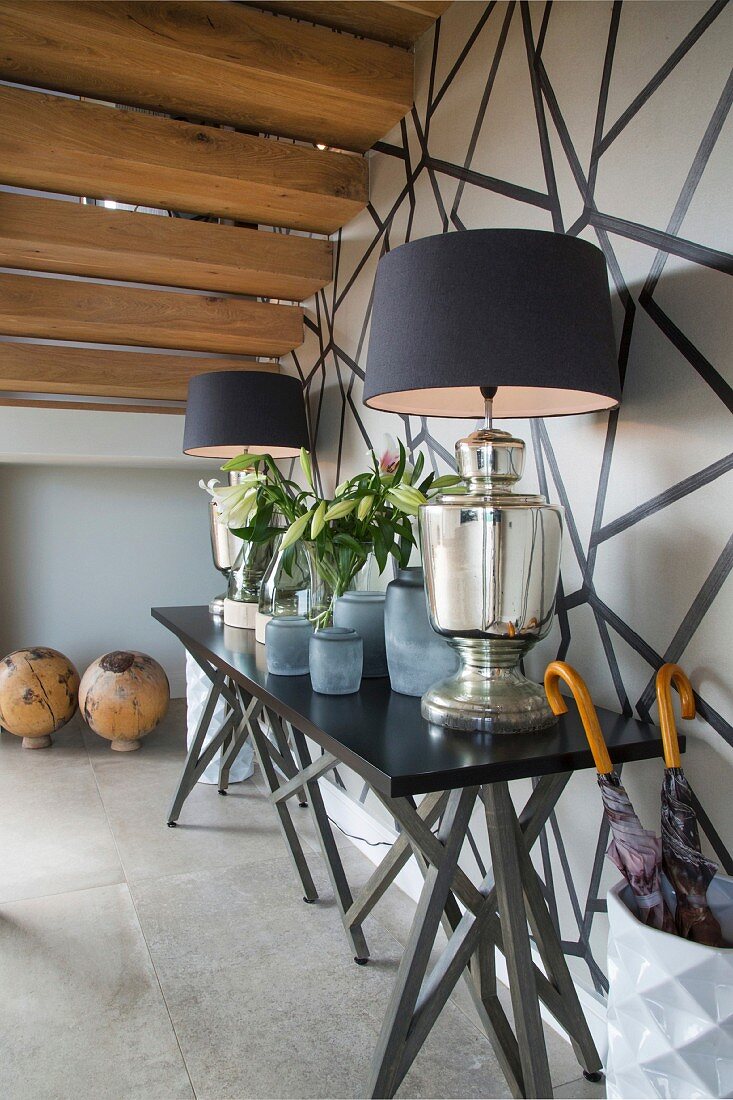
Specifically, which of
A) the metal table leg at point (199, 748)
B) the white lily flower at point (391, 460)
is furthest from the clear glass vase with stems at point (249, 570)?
the white lily flower at point (391, 460)

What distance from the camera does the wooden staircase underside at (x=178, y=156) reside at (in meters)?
1.92

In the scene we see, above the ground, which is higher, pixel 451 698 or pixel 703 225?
pixel 703 225

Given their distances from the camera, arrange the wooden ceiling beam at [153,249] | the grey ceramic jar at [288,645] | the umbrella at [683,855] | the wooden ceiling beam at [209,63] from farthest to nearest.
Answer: the wooden ceiling beam at [153,249] → the wooden ceiling beam at [209,63] → the grey ceramic jar at [288,645] → the umbrella at [683,855]

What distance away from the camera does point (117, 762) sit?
10.8 ft

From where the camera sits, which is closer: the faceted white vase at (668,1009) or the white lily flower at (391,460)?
the faceted white vase at (668,1009)

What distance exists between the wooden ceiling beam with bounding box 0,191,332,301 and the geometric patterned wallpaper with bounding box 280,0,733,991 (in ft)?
3.01

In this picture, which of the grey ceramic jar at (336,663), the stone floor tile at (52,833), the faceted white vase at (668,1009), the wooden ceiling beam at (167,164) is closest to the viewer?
the faceted white vase at (668,1009)

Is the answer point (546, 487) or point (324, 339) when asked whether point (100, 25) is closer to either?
point (324, 339)

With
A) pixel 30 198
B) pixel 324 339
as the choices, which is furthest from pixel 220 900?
pixel 30 198

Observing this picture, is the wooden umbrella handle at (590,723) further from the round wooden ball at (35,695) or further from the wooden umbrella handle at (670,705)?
the round wooden ball at (35,695)

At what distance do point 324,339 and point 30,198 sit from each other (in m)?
1.04

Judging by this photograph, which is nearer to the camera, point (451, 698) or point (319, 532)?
point (451, 698)

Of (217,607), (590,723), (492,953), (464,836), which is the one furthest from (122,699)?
(590,723)

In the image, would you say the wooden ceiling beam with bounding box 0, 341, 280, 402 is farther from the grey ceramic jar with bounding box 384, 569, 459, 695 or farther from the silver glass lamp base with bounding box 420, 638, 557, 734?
the silver glass lamp base with bounding box 420, 638, 557, 734
